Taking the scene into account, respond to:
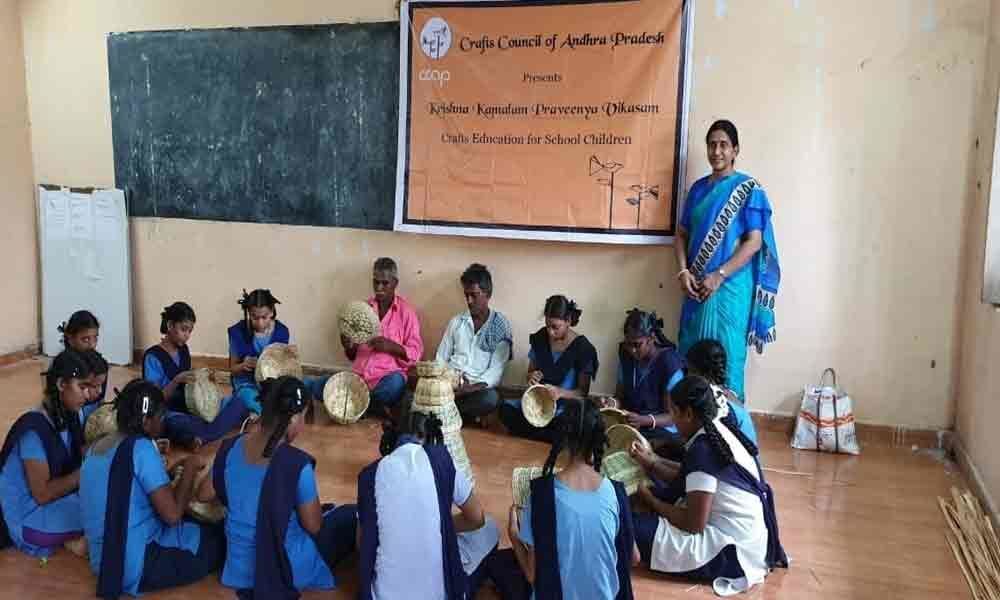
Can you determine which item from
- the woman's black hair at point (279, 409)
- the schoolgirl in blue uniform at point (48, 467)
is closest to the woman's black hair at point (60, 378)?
the schoolgirl in blue uniform at point (48, 467)

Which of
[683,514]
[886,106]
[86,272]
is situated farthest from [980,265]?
[86,272]

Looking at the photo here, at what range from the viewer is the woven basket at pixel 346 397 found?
3.91 meters

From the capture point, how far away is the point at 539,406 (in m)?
3.73

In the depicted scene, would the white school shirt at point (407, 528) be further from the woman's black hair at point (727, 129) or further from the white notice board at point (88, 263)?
the white notice board at point (88, 263)

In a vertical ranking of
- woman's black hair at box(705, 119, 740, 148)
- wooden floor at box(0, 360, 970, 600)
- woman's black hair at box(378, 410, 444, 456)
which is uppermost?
woman's black hair at box(705, 119, 740, 148)

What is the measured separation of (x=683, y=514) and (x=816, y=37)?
252 cm

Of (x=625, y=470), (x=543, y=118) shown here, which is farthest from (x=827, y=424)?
(x=543, y=118)

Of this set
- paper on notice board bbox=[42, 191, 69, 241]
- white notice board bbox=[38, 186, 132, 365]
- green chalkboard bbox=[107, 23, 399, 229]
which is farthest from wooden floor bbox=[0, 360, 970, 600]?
green chalkboard bbox=[107, 23, 399, 229]

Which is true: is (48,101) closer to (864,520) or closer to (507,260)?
(507,260)

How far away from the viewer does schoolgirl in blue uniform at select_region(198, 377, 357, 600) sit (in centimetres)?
221

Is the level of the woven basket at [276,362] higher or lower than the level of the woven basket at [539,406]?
higher

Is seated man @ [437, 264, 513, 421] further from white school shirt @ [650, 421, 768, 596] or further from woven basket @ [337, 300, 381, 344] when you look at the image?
white school shirt @ [650, 421, 768, 596]

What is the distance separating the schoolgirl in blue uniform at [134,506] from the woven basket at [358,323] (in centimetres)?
169

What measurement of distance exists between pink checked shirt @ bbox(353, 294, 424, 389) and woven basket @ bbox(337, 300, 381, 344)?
124 millimetres
